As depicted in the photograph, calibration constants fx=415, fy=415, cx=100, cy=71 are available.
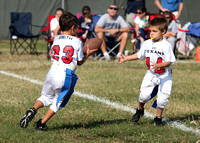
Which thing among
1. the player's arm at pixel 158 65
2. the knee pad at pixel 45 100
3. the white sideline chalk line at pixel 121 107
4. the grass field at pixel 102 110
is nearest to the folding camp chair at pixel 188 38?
the grass field at pixel 102 110

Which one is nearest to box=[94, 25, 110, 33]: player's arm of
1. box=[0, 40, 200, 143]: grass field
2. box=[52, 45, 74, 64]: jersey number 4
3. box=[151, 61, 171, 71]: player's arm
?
box=[0, 40, 200, 143]: grass field

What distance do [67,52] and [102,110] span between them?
1.51 meters

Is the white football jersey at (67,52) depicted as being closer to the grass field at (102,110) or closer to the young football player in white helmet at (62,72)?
the young football player in white helmet at (62,72)

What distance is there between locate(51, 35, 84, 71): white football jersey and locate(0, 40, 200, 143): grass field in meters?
0.77

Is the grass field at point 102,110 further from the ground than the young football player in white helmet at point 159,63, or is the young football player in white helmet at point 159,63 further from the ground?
the young football player in white helmet at point 159,63

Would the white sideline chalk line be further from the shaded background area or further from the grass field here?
the shaded background area

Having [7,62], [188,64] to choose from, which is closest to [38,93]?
[7,62]

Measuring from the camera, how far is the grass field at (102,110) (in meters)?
4.49

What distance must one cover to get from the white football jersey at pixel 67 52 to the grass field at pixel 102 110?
2.53ft

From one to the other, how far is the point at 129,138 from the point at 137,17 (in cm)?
1032

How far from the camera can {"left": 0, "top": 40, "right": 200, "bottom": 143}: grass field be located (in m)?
4.49

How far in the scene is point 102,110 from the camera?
5855 millimetres

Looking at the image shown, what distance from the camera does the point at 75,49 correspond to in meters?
4.63

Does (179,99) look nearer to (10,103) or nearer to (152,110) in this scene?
(152,110)
